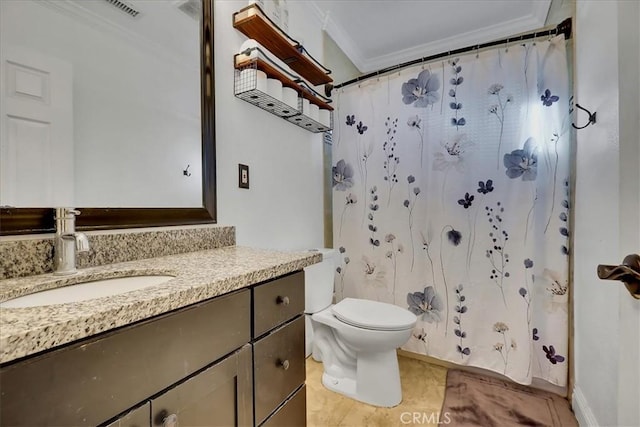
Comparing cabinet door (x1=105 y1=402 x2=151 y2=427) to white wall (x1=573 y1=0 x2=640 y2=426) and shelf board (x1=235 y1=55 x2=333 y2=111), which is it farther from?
shelf board (x1=235 y1=55 x2=333 y2=111)

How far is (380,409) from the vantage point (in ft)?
4.62

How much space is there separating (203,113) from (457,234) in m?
1.51

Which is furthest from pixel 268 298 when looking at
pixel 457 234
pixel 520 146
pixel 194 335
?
pixel 520 146

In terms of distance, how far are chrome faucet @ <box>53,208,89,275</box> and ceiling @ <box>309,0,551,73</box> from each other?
1.91 m

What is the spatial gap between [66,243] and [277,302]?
561 millimetres

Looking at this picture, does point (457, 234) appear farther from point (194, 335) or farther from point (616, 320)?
point (194, 335)

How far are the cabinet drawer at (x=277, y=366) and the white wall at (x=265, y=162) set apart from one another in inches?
25.1

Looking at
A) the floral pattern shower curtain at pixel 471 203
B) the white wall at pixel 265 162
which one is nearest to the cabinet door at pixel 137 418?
the white wall at pixel 265 162

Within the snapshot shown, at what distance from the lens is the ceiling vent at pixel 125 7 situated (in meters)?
0.92

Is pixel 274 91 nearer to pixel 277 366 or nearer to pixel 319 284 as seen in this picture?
pixel 319 284

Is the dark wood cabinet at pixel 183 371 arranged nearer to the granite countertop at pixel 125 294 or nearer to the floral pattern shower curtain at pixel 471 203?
the granite countertop at pixel 125 294

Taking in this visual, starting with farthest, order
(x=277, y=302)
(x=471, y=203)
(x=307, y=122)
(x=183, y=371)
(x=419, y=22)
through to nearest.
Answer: (x=419, y=22)
(x=307, y=122)
(x=471, y=203)
(x=277, y=302)
(x=183, y=371)

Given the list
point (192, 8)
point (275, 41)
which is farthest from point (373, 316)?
point (192, 8)

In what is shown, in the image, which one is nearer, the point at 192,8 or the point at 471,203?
the point at 192,8
